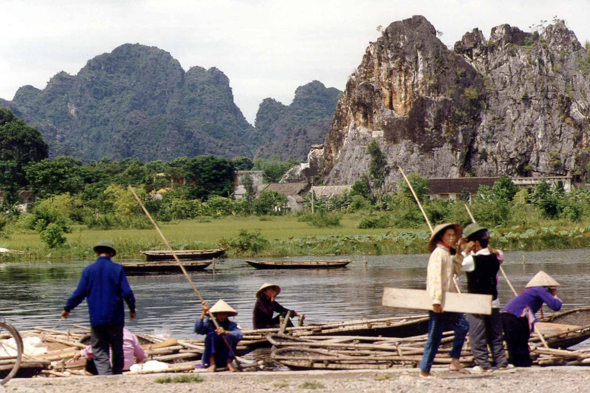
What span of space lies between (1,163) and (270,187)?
3504 centimetres

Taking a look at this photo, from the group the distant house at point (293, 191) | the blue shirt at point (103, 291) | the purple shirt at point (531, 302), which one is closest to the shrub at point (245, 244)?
the purple shirt at point (531, 302)

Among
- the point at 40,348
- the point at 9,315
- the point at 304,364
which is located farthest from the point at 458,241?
the point at 9,315

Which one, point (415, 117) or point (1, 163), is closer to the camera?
point (1, 163)

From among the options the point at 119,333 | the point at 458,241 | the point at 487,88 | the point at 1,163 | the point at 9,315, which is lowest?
the point at 9,315

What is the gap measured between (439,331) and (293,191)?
98.4 m

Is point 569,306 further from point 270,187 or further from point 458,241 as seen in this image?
point 270,187

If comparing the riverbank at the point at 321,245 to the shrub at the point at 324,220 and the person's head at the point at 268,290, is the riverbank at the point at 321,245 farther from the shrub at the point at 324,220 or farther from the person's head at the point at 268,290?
the person's head at the point at 268,290

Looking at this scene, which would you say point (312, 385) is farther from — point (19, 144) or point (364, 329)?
point (19, 144)

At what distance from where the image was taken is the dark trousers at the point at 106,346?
8.44m

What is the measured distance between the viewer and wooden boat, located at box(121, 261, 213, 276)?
31191mm

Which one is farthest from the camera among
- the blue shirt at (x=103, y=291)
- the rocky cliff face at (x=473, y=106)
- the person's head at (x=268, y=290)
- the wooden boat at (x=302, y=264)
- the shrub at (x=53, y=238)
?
the rocky cliff face at (x=473, y=106)

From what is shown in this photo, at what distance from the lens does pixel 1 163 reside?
10100 centimetres

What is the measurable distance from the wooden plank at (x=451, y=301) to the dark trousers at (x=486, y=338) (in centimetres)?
57

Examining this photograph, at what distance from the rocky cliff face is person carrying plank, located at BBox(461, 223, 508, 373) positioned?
328 ft
